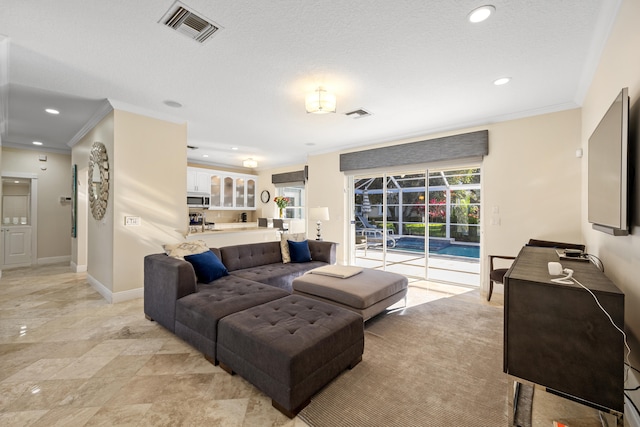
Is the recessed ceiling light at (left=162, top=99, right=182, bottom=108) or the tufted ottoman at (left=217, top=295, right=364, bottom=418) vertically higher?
the recessed ceiling light at (left=162, top=99, right=182, bottom=108)

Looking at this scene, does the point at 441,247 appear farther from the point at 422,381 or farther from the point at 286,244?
the point at 422,381

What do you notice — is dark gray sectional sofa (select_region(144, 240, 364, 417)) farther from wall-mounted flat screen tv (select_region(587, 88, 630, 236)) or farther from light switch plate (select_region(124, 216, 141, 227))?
wall-mounted flat screen tv (select_region(587, 88, 630, 236))

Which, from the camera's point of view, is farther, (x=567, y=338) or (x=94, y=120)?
(x=94, y=120)

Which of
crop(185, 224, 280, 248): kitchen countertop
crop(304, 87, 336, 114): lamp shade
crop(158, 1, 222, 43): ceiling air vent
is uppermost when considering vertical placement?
crop(158, 1, 222, 43): ceiling air vent

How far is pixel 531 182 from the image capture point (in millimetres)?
3711

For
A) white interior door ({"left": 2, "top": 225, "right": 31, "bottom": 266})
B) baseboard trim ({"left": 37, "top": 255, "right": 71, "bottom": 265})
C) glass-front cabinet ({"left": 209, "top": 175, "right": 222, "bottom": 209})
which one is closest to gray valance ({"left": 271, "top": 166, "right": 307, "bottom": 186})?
glass-front cabinet ({"left": 209, "top": 175, "right": 222, "bottom": 209})

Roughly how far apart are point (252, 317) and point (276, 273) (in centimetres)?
152

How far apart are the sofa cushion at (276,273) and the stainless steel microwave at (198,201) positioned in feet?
13.4

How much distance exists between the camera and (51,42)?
7.46 feet

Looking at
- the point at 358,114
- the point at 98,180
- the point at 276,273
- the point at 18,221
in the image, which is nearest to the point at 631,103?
the point at 358,114

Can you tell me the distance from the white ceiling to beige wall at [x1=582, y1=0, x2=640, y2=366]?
0.61 ft

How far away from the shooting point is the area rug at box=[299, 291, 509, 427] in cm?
165

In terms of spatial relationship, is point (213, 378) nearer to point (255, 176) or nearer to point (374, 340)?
point (374, 340)

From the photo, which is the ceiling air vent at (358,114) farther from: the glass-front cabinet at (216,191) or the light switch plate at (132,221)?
the glass-front cabinet at (216,191)
